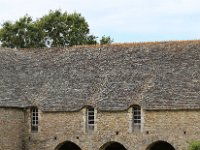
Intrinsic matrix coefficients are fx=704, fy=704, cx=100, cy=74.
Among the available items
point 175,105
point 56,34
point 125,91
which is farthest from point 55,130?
point 56,34

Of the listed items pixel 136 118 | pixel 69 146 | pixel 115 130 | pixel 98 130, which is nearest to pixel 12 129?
pixel 69 146

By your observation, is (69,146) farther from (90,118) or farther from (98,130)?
(98,130)

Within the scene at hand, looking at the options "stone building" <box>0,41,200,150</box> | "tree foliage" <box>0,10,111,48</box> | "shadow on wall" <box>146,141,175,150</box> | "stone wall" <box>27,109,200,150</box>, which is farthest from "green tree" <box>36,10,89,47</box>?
"shadow on wall" <box>146,141,175,150</box>

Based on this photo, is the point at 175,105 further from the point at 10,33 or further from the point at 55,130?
the point at 10,33

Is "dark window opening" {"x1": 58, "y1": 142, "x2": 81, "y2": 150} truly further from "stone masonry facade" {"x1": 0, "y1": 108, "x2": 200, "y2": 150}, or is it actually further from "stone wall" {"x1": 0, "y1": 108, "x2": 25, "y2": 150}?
"stone wall" {"x1": 0, "y1": 108, "x2": 25, "y2": 150}

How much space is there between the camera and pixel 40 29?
66.7 meters

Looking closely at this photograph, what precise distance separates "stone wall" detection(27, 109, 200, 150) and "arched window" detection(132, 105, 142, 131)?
45 centimetres

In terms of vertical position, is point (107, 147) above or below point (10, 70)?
below

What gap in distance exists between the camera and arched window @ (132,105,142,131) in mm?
45597

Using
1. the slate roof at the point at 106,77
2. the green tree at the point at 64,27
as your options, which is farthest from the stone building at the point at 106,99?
the green tree at the point at 64,27

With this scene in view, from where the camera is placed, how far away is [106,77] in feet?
157

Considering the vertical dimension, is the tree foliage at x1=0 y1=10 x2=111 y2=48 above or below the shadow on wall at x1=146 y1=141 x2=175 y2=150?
above

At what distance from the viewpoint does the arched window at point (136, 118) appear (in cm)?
4560

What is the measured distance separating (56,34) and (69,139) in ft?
69.7
